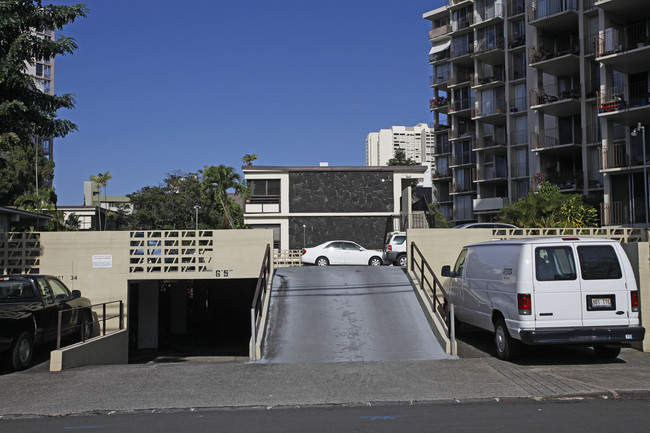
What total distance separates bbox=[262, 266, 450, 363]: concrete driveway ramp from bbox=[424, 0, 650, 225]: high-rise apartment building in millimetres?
18060

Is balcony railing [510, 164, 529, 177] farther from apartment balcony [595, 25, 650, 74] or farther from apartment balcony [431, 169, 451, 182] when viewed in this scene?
apartment balcony [595, 25, 650, 74]

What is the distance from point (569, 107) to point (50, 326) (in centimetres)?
3476

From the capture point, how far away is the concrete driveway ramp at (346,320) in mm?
11578

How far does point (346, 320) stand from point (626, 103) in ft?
71.7

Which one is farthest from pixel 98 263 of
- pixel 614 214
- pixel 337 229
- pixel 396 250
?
pixel 614 214

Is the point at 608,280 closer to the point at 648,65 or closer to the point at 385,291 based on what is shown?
the point at 385,291

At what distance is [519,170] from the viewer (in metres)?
48.3

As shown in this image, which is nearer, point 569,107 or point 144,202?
point 569,107

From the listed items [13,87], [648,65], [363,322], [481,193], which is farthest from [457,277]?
[481,193]

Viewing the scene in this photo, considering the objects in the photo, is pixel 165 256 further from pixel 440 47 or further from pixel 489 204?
pixel 440 47

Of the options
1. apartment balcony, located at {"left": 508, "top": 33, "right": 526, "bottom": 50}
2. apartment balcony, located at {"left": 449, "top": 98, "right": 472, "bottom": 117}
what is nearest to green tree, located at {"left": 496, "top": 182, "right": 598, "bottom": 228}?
apartment balcony, located at {"left": 508, "top": 33, "right": 526, "bottom": 50}

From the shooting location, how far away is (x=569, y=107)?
126ft

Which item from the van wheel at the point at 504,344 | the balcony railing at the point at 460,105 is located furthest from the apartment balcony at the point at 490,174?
Answer: the van wheel at the point at 504,344

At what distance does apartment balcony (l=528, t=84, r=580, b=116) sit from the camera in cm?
3784
